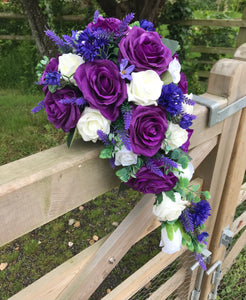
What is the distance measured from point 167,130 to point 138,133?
130 mm

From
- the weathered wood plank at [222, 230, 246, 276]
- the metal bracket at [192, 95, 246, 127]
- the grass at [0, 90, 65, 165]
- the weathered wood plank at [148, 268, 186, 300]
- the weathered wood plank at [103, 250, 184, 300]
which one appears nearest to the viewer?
the metal bracket at [192, 95, 246, 127]

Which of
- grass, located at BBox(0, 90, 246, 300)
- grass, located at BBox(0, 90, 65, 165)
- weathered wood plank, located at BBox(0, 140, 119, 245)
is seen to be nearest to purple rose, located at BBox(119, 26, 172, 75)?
weathered wood plank, located at BBox(0, 140, 119, 245)

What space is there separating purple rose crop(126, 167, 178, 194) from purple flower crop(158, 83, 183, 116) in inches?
8.2

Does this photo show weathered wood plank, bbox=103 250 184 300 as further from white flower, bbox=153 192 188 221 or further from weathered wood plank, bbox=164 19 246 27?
weathered wood plank, bbox=164 19 246 27

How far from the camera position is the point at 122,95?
32.7 inches

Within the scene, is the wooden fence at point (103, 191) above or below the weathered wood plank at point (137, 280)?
above

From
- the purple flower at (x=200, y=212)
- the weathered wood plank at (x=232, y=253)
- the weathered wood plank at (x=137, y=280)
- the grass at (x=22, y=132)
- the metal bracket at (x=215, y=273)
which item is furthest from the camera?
the grass at (x=22, y=132)

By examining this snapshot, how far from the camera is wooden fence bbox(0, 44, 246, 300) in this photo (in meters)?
0.85

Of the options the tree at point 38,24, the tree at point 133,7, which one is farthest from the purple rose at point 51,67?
the tree at point 38,24

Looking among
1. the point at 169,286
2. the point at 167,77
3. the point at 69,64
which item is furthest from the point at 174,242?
the point at 169,286

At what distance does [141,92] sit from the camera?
32.9 inches

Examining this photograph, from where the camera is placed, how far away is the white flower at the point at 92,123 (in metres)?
0.85

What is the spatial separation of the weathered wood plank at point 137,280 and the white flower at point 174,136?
1.01m

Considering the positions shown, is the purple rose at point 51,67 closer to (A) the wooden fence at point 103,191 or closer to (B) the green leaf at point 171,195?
(A) the wooden fence at point 103,191
